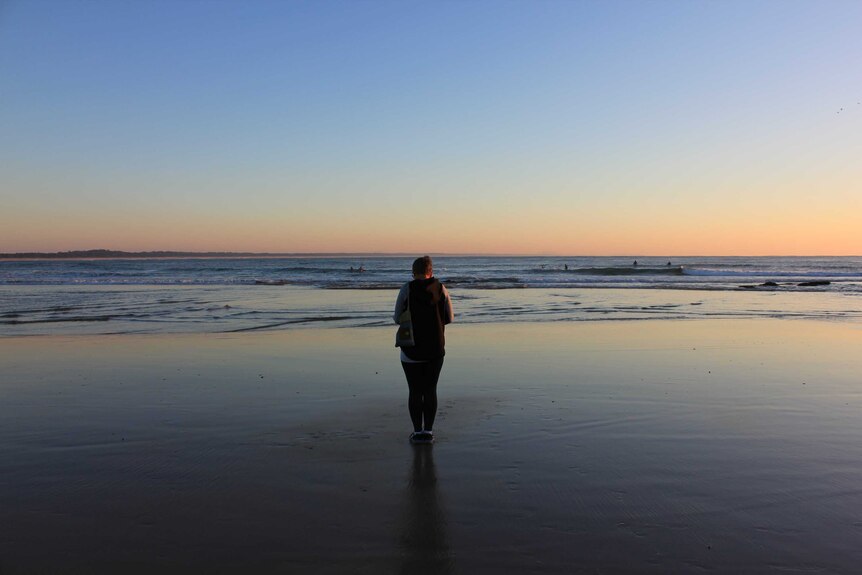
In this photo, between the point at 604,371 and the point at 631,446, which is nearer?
the point at 631,446

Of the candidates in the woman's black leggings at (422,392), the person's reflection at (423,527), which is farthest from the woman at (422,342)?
the person's reflection at (423,527)

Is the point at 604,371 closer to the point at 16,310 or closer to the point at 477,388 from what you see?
the point at 477,388

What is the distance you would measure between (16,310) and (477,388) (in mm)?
17757

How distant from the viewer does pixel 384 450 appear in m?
5.77

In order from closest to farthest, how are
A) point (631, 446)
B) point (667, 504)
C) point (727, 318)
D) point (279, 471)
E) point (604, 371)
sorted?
point (667, 504) → point (279, 471) → point (631, 446) → point (604, 371) → point (727, 318)

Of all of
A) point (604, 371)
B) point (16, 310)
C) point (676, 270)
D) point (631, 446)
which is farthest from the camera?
point (676, 270)

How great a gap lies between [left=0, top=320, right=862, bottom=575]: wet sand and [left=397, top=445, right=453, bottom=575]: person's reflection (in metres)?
0.02

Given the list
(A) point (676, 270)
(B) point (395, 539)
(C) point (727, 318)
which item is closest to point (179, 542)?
(B) point (395, 539)

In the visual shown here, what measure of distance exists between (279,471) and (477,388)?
3.64 meters

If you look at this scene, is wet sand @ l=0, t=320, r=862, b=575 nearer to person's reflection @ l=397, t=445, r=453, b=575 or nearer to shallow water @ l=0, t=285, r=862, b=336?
person's reflection @ l=397, t=445, r=453, b=575

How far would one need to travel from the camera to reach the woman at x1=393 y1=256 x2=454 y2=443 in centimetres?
614

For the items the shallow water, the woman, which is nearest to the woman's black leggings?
the woman

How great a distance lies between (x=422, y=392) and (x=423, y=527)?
84.3 inches

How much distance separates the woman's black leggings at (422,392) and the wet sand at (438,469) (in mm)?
230
